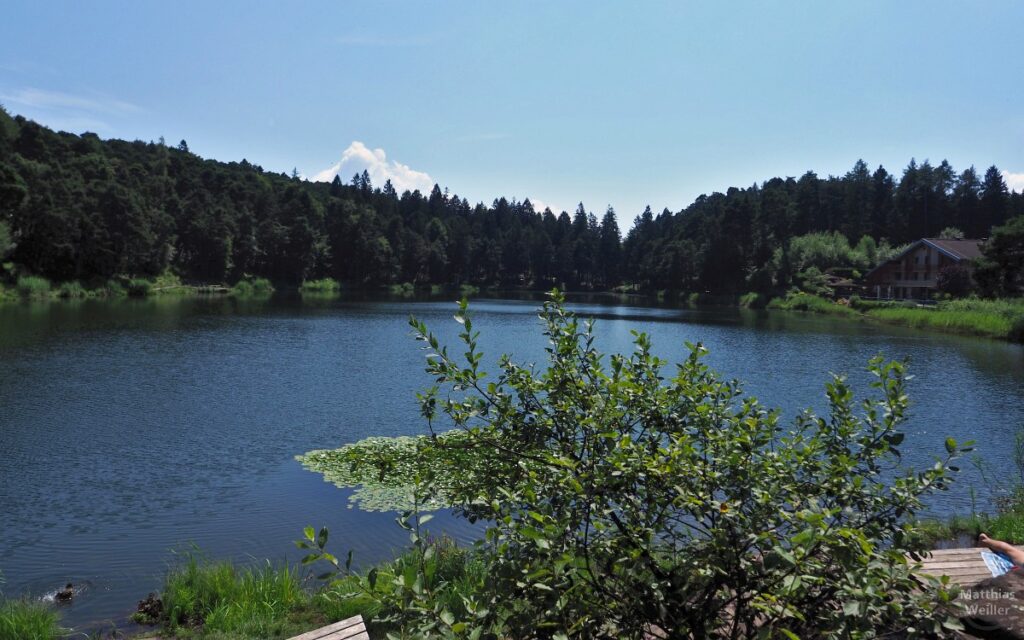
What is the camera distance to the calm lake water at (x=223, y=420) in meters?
11.0

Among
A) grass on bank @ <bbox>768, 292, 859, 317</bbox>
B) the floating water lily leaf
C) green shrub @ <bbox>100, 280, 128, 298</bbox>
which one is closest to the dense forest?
green shrub @ <bbox>100, 280, 128, 298</bbox>

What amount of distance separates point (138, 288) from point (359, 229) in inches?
2031

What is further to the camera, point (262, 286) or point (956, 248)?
point (262, 286)

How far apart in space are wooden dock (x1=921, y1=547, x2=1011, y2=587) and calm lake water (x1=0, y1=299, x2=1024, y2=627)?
7117 mm

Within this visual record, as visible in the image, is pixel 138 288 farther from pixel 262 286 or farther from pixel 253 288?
pixel 262 286

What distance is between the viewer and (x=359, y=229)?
123188 mm

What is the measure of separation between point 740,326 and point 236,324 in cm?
4020

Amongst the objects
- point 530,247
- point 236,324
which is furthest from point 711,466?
point 530,247

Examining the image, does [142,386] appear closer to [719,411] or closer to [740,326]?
[719,411]

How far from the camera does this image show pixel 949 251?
226 ft

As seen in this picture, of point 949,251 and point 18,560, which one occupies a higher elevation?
point 949,251

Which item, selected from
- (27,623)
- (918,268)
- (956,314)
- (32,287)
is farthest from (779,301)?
(27,623)

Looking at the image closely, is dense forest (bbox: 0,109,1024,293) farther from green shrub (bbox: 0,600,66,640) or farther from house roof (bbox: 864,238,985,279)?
green shrub (bbox: 0,600,66,640)

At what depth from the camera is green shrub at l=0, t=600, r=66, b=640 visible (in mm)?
7297
